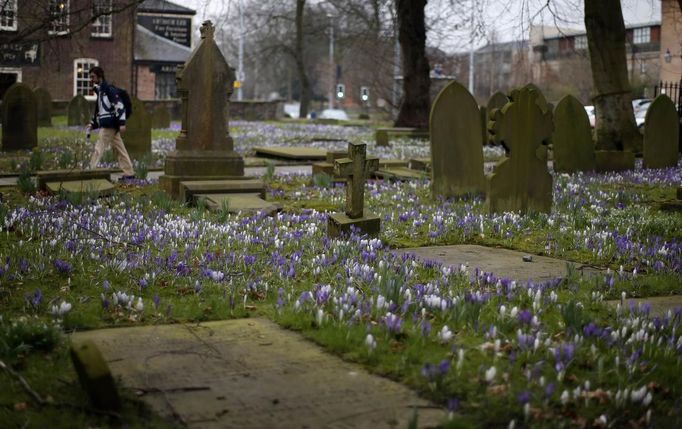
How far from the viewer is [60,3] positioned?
57.3ft

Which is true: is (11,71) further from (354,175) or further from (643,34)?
(643,34)

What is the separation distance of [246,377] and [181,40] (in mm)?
57931

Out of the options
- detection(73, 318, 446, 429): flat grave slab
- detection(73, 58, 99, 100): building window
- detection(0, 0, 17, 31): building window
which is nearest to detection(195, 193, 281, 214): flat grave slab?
detection(0, 0, 17, 31): building window

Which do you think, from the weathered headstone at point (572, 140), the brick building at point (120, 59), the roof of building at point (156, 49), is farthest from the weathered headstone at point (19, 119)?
the roof of building at point (156, 49)

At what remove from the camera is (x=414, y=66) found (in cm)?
3167

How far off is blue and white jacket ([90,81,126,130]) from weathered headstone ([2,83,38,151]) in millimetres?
5131

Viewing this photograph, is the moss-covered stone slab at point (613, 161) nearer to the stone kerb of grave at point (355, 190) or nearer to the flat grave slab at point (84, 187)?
the flat grave slab at point (84, 187)

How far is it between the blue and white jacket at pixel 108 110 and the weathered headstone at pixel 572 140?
7.60 meters

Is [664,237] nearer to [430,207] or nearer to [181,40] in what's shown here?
[430,207]

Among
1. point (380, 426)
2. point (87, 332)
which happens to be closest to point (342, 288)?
point (87, 332)

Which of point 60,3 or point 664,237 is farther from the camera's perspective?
point 60,3

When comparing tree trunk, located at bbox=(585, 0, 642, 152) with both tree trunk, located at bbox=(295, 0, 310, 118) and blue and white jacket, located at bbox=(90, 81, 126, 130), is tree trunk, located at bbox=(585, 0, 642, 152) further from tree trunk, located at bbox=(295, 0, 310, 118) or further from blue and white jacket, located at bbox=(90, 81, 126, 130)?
tree trunk, located at bbox=(295, 0, 310, 118)

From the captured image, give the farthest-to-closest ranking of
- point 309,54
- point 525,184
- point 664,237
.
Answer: point 309,54 < point 525,184 < point 664,237

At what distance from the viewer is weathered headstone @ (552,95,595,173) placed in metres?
16.4
